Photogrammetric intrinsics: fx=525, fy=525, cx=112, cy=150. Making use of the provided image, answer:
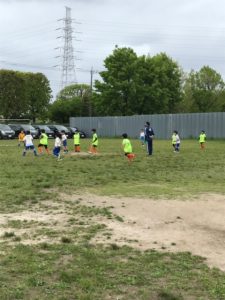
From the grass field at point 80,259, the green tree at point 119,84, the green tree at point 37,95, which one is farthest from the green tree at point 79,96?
the grass field at point 80,259

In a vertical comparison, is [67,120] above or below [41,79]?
below

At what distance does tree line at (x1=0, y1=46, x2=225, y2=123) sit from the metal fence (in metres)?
2.53

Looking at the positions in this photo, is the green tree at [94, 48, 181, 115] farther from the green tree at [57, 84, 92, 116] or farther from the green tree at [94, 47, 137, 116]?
the green tree at [57, 84, 92, 116]

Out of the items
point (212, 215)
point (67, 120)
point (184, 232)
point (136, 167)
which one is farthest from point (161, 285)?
point (67, 120)

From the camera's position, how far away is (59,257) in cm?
692

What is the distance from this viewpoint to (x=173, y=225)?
895 centimetres

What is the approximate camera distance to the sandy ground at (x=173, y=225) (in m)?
7.52

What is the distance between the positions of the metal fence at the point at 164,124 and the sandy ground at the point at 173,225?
39600 millimetres

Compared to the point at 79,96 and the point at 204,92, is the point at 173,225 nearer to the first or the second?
the point at 204,92

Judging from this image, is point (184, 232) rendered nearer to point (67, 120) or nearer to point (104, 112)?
point (104, 112)

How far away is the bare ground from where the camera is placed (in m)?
7.63

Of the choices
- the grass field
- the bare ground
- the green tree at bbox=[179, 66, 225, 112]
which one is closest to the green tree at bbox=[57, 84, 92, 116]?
the green tree at bbox=[179, 66, 225, 112]

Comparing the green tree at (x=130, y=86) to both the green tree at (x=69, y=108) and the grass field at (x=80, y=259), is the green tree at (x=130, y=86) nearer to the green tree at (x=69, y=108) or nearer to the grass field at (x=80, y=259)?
the green tree at (x=69, y=108)

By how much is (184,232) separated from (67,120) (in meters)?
70.0
